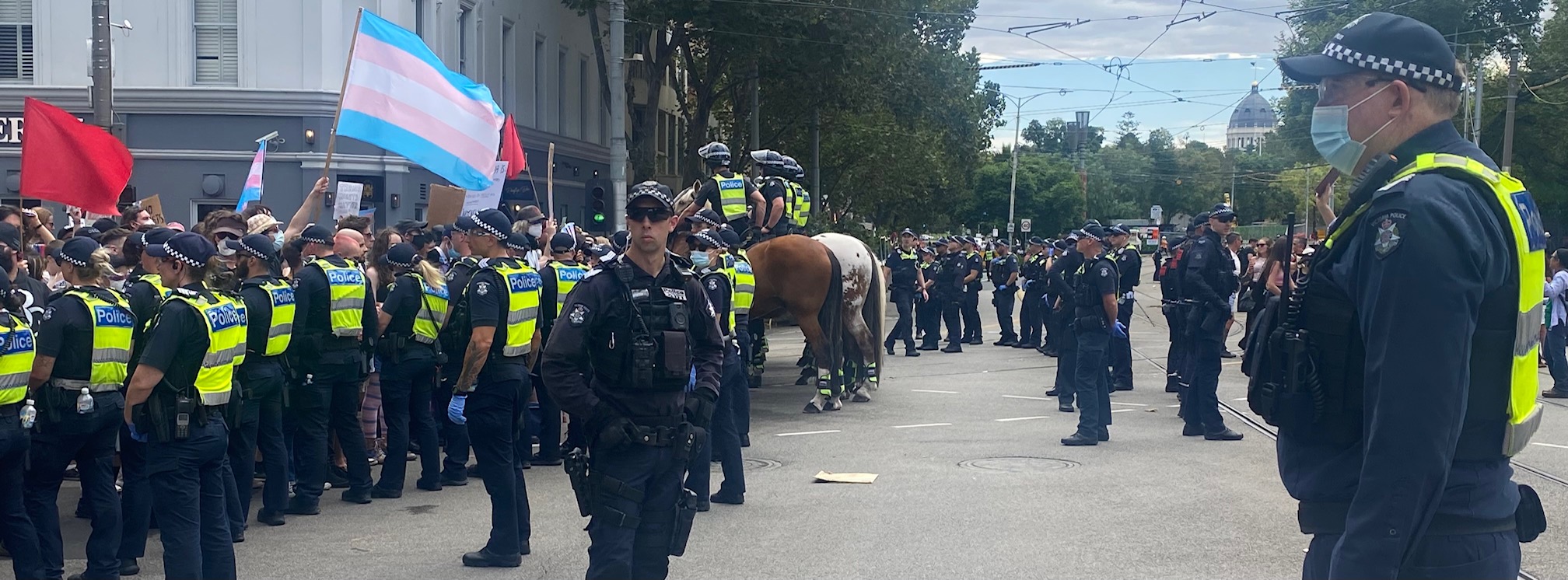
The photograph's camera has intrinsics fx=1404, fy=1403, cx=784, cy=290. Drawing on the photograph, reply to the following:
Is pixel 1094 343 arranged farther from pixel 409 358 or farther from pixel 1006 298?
pixel 1006 298

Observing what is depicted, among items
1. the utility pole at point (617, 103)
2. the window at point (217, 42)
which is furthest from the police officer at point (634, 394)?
the window at point (217, 42)

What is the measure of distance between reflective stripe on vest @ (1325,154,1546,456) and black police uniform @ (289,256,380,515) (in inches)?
283

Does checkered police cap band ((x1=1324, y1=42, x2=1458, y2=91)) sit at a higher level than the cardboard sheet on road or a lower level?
higher

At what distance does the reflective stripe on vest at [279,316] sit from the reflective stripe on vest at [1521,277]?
6.55 metres

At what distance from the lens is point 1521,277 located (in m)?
3.01

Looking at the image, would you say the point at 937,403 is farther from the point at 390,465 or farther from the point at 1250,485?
the point at 390,465

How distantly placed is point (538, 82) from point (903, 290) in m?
13.4

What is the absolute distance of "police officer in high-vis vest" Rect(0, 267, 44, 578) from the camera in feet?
20.8

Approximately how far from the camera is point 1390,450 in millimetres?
2822

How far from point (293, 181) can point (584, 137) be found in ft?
47.2

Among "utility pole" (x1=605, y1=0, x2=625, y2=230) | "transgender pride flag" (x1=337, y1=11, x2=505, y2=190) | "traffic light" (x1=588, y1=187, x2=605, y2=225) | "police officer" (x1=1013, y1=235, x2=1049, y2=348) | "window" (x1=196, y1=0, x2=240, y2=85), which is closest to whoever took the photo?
"transgender pride flag" (x1=337, y1=11, x2=505, y2=190)

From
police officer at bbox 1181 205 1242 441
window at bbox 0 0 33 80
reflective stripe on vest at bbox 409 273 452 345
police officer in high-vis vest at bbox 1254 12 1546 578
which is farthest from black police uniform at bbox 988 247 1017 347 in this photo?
police officer in high-vis vest at bbox 1254 12 1546 578

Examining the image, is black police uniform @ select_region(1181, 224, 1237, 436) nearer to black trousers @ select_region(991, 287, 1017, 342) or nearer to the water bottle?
the water bottle

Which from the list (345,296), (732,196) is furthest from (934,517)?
(732,196)
